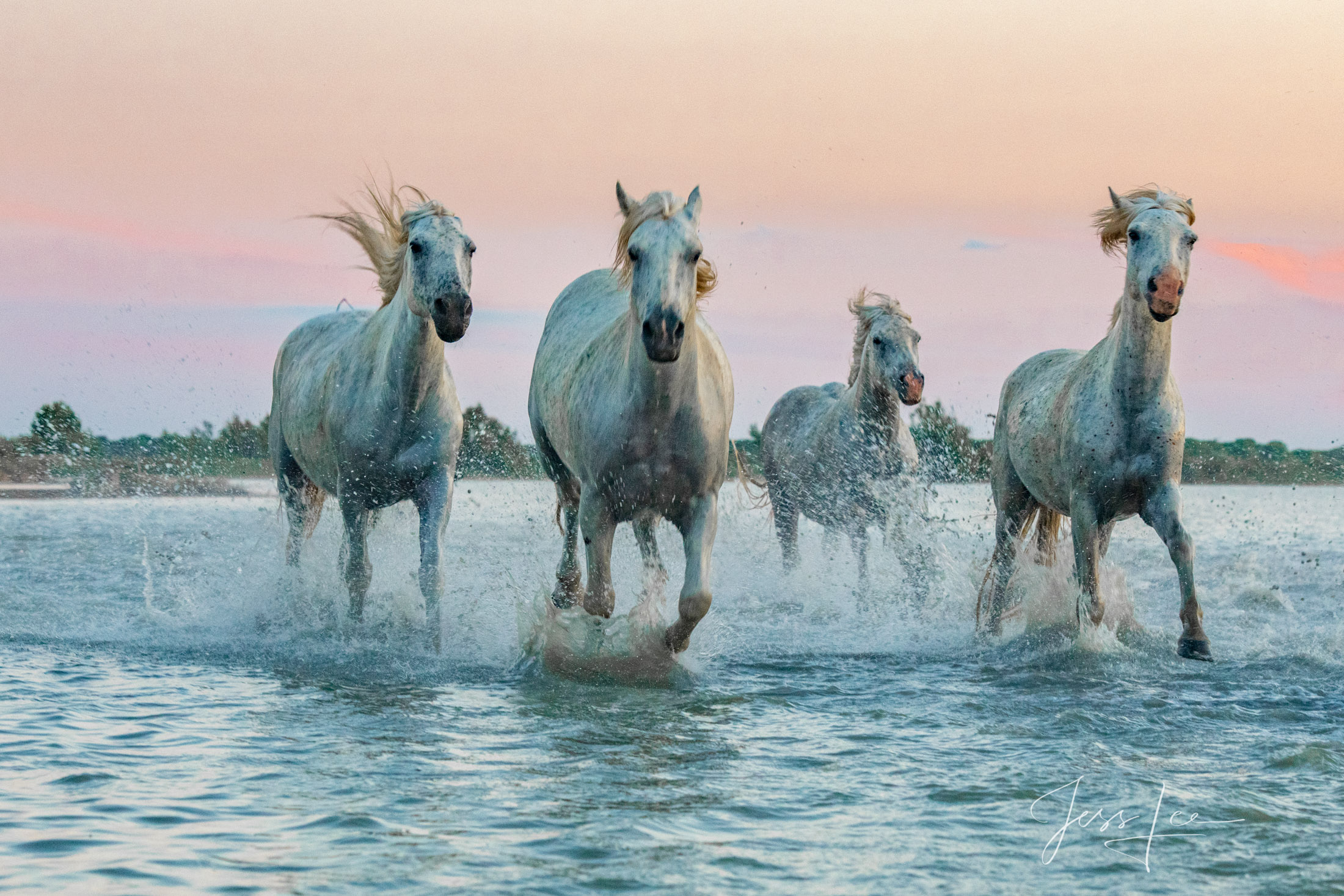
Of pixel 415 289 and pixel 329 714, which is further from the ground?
pixel 415 289

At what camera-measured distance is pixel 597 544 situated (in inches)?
219

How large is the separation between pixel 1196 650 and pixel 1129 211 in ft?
7.00

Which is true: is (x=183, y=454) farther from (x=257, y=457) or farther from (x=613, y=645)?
(x=613, y=645)

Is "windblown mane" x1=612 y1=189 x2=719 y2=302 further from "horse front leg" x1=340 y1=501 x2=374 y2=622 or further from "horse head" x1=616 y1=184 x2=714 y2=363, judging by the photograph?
"horse front leg" x1=340 y1=501 x2=374 y2=622

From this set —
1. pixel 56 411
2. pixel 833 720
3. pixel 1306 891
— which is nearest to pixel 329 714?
pixel 833 720

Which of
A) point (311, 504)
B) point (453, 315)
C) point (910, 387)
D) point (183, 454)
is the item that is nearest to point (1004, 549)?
point (910, 387)

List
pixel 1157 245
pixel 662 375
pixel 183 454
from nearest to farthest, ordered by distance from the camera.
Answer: pixel 662 375, pixel 1157 245, pixel 183 454

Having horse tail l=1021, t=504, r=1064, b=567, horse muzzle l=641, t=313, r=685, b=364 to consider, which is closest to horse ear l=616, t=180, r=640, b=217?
horse muzzle l=641, t=313, r=685, b=364

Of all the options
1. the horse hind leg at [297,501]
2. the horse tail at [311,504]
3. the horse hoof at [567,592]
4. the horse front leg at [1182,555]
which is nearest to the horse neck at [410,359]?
the horse hoof at [567,592]

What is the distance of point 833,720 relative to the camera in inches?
194

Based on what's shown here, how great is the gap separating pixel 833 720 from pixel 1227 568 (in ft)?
28.6

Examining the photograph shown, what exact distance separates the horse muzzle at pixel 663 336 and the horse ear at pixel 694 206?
24.4 inches

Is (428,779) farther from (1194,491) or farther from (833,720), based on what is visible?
(1194,491)

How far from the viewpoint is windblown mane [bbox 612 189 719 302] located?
4.93 meters
